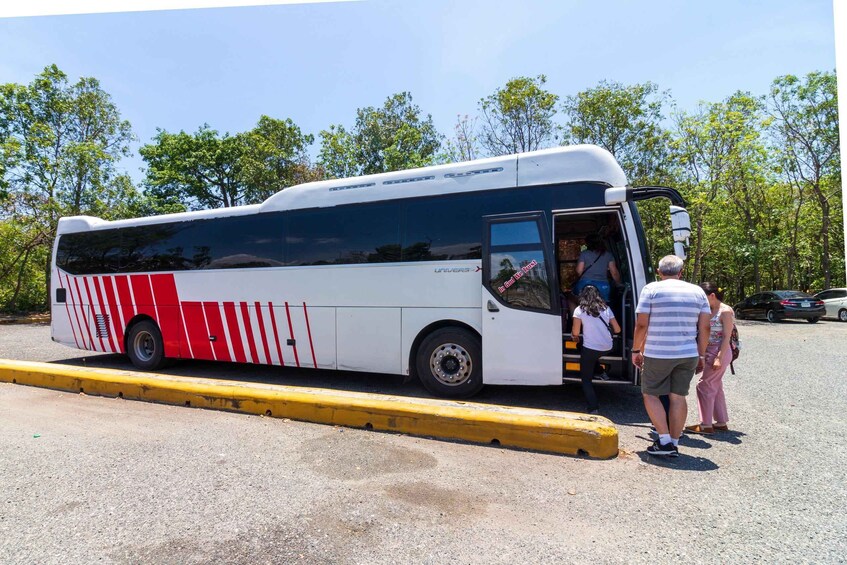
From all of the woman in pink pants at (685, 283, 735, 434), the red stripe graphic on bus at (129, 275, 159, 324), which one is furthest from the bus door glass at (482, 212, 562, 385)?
the red stripe graphic on bus at (129, 275, 159, 324)

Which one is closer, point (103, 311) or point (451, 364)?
point (451, 364)

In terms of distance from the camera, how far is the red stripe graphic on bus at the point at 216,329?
26.7 feet

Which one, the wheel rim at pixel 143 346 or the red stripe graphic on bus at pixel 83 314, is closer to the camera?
the wheel rim at pixel 143 346

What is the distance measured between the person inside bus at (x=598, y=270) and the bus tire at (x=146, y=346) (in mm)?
7600

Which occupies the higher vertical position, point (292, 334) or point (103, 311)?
point (103, 311)

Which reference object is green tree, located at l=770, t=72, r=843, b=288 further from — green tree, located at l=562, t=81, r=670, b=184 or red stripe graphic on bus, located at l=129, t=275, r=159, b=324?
red stripe graphic on bus, located at l=129, t=275, r=159, b=324

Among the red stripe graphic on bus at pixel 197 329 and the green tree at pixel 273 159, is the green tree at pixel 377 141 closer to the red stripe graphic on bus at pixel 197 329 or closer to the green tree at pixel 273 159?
the green tree at pixel 273 159

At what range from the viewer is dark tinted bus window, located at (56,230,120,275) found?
9.14 m

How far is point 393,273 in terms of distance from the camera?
6770mm

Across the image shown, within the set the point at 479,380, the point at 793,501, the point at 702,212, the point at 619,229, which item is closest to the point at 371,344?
the point at 479,380

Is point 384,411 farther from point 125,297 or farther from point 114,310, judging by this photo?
point 114,310

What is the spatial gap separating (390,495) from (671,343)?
9.27 feet

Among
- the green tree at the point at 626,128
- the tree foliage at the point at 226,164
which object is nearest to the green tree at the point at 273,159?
the tree foliage at the point at 226,164

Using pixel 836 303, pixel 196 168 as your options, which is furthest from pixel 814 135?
pixel 196 168
